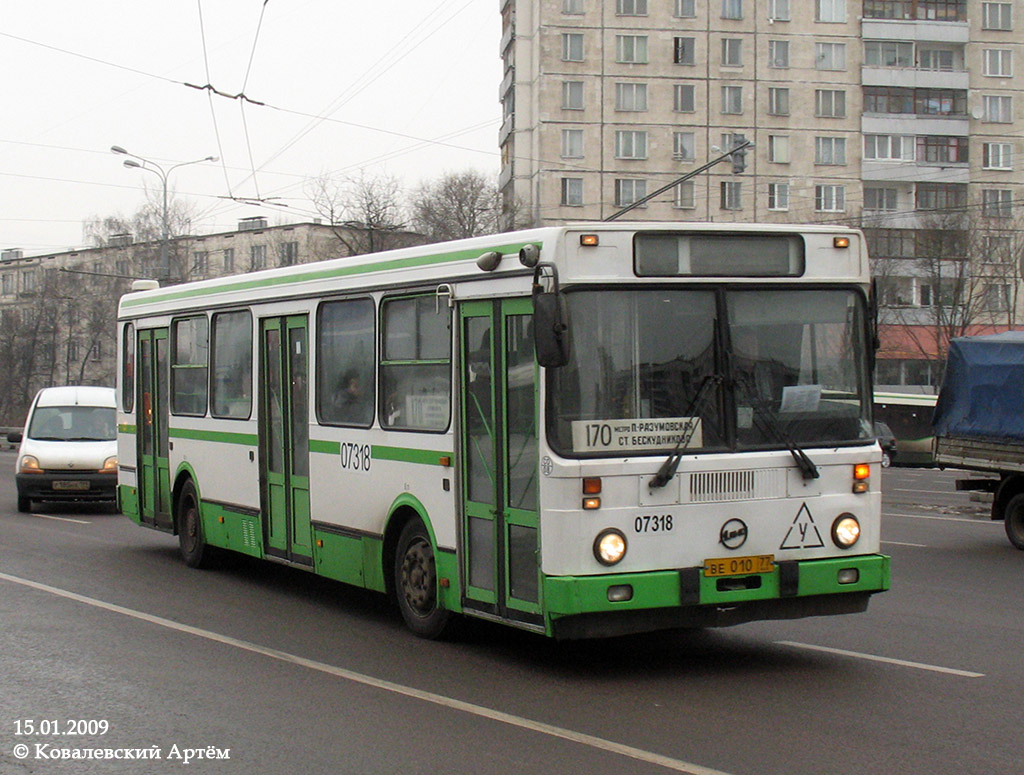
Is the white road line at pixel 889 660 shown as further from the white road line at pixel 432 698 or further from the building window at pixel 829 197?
the building window at pixel 829 197

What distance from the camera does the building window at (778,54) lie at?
71125 mm

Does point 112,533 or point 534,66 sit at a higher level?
point 534,66

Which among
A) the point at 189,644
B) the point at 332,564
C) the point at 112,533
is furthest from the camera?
the point at 112,533

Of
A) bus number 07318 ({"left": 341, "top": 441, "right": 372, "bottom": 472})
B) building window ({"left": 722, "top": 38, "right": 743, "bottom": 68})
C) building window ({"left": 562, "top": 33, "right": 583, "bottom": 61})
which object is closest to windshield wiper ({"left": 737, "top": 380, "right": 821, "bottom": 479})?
bus number 07318 ({"left": 341, "top": 441, "right": 372, "bottom": 472})

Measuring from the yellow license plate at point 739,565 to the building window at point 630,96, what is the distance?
6353 cm

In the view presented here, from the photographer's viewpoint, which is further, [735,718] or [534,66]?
[534,66]

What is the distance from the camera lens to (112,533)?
58.6 feet

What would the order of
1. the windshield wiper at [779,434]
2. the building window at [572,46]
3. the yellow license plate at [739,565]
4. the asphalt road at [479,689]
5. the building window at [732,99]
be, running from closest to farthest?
the asphalt road at [479,689] → the yellow license plate at [739,565] → the windshield wiper at [779,434] → the building window at [572,46] → the building window at [732,99]

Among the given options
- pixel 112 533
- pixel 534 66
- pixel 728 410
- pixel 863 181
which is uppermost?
pixel 534 66

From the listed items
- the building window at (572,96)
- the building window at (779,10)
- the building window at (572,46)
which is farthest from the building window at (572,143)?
the building window at (779,10)

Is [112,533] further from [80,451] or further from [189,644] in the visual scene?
[189,644]

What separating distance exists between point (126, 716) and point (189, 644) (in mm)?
2191

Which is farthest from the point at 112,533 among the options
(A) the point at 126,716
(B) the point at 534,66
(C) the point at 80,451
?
(B) the point at 534,66

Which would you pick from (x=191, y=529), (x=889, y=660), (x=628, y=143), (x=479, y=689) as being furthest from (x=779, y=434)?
(x=628, y=143)
